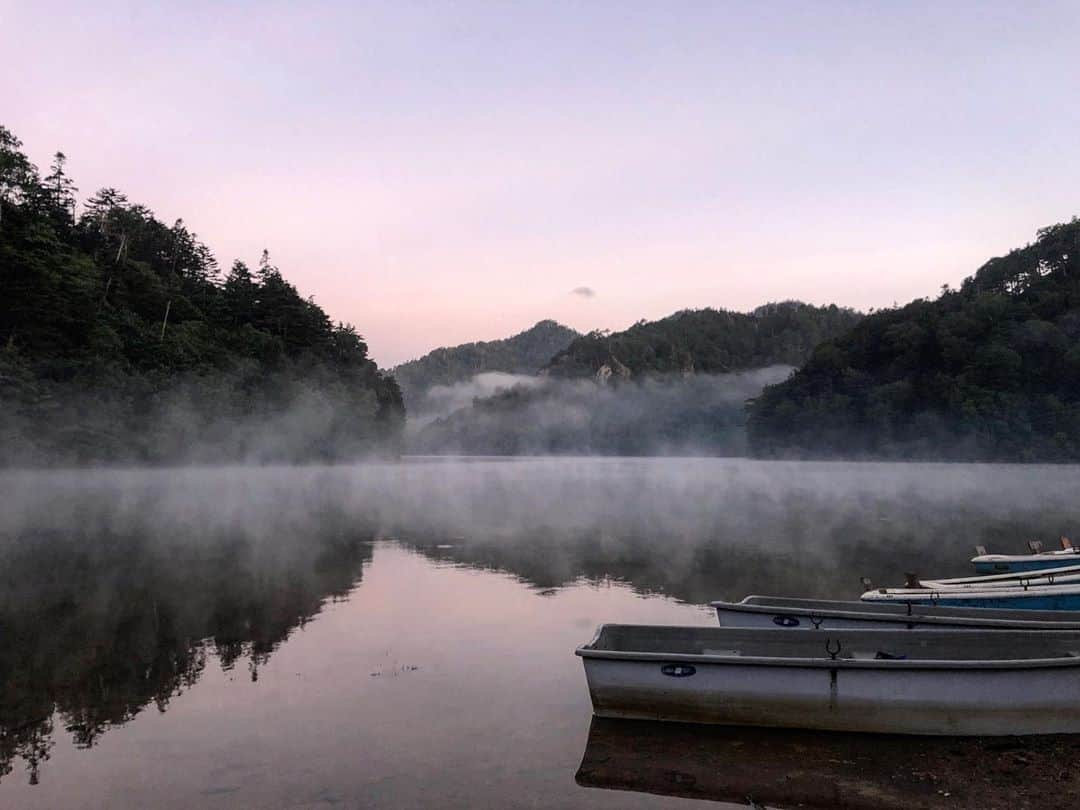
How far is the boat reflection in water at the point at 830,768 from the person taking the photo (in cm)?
786

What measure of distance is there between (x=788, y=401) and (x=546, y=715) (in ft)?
514

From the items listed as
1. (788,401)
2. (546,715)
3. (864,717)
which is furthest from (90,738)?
(788,401)

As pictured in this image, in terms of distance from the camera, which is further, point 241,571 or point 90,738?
point 241,571

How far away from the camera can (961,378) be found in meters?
121

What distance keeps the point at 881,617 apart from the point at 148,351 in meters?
84.6

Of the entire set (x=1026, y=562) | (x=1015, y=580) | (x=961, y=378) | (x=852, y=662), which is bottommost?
(x=1026, y=562)

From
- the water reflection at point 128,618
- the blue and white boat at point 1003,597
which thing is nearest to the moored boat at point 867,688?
the blue and white boat at point 1003,597

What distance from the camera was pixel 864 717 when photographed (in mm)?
9312

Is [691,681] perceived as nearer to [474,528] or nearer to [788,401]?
[474,528]

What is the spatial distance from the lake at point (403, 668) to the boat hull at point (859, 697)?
25cm

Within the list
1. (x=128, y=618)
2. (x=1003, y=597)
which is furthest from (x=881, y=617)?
(x=128, y=618)

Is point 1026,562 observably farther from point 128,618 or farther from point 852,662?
point 128,618

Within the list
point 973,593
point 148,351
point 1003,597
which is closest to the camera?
point 1003,597

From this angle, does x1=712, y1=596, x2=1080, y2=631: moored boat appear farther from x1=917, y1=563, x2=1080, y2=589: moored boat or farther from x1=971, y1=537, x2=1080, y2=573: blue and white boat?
x1=971, y1=537, x2=1080, y2=573: blue and white boat
